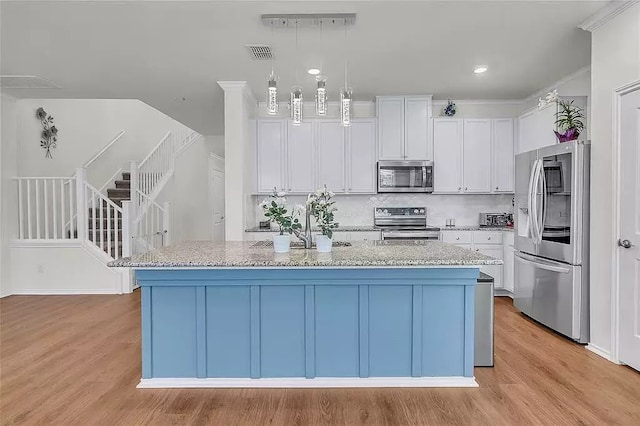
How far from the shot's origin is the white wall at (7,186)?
5.40 meters

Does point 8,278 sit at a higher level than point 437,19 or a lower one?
lower

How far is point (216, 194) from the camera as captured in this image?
8859 mm

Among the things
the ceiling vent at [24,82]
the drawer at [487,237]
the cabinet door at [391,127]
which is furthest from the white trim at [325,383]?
the ceiling vent at [24,82]

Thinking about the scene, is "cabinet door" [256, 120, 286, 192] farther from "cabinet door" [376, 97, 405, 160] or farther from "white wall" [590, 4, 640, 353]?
"white wall" [590, 4, 640, 353]

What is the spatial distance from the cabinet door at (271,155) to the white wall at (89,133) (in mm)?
3585

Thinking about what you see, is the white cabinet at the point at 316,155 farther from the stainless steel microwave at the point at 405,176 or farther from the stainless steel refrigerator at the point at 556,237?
the stainless steel refrigerator at the point at 556,237

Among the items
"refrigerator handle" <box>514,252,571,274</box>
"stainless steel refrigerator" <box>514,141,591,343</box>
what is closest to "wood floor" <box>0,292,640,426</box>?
"stainless steel refrigerator" <box>514,141,591,343</box>

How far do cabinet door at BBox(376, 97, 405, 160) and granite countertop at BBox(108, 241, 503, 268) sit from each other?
279cm

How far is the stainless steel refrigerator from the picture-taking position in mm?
3459

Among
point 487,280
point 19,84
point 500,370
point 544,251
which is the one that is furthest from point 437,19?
point 19,84

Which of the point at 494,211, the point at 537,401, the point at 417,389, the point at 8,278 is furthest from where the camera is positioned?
the point at 494,211

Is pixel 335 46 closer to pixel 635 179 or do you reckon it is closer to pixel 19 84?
pixel 635 179

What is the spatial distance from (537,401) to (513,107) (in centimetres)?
445

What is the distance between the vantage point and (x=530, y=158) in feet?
13.6
